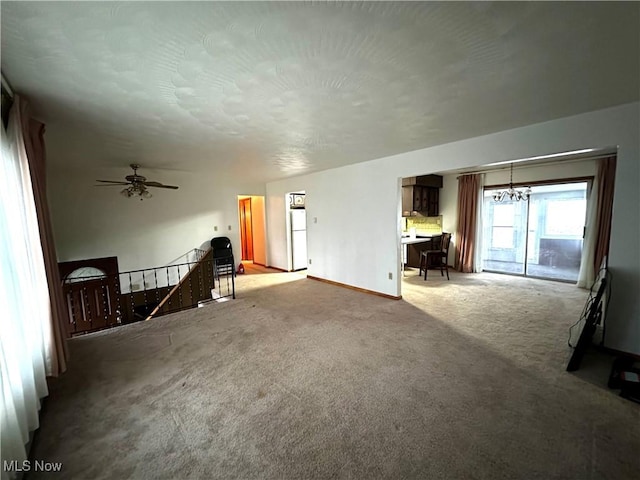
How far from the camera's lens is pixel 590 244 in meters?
4.93

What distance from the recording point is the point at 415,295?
→ 4.76m

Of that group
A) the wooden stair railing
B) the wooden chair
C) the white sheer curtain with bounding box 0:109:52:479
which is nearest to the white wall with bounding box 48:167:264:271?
the wooden stair railing

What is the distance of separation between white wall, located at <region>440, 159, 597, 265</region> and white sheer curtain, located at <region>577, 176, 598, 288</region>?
1.21 ft

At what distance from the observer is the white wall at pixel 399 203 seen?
8.28ft

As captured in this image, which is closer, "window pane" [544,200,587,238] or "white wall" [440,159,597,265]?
"white wall" [440,159,597,265]

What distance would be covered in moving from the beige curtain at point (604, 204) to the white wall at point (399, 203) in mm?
2897

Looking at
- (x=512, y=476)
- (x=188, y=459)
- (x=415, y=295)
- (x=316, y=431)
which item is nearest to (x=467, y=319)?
(x=415, y=295)

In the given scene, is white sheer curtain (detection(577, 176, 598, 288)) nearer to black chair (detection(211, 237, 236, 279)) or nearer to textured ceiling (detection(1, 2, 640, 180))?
textured ceiling (detection(1, 2, 640, 180))

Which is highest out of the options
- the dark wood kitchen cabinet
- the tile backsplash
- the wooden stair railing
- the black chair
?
the dark wood kitchen cabinet

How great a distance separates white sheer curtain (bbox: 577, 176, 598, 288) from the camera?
15.9 feet

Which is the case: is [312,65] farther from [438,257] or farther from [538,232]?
[538,232]

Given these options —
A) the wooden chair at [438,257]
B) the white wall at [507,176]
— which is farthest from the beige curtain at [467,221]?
the wooden chair at [438,257]

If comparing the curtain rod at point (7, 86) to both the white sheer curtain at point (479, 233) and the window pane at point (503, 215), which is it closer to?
the white sheer curtain at point (479, 233)

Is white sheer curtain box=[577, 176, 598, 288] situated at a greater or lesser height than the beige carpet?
greater
